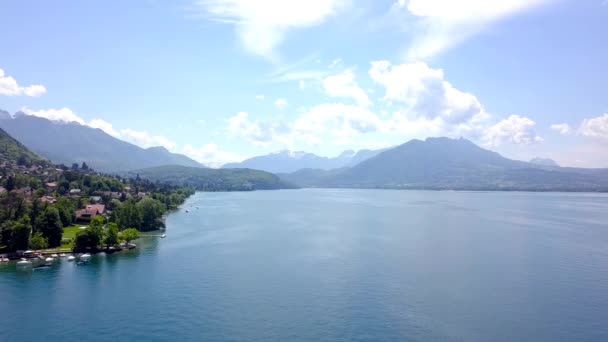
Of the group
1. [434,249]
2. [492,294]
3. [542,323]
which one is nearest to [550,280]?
[492,294]

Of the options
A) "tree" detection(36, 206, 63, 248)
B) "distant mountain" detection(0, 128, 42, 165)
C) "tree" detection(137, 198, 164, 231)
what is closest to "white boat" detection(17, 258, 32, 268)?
"tree" detection(36, 206, 63, 248)

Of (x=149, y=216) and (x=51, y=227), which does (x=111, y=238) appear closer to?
(x=51, y=227)

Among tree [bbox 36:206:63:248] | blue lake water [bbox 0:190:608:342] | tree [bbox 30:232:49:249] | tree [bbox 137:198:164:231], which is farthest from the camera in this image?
tree [bbox 137:198:164:231]

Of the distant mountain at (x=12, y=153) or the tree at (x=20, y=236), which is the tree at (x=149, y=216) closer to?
the tree at (x=20, y=236)

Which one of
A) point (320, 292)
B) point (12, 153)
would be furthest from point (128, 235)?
point (12, 153)

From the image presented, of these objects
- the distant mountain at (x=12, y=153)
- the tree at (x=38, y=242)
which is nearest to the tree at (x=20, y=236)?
the tree at (x=38, y=242)

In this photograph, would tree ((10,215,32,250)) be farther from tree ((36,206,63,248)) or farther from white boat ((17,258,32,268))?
white boat ((17,258,32,268))
